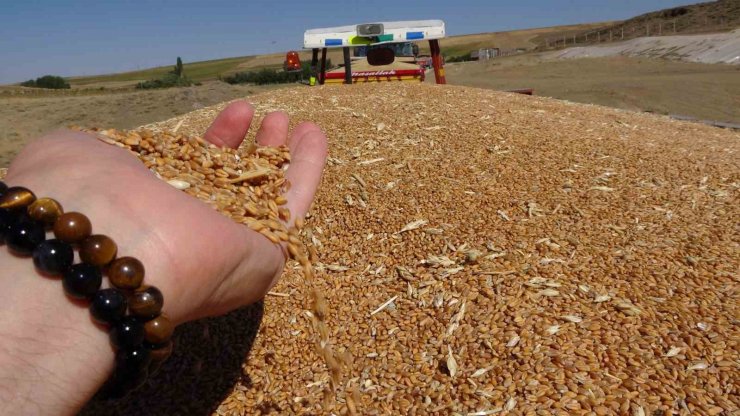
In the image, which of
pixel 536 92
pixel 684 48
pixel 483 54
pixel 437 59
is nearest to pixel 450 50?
pixel 483 54

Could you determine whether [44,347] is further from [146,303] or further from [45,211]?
[45,211]

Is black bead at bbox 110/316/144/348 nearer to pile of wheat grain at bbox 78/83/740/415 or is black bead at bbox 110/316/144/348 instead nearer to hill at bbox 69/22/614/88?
pile of wheat grain at bbox 78/83/740/415

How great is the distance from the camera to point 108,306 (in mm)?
1396

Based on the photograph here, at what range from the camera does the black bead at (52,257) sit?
1366mm

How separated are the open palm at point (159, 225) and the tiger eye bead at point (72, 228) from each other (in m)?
0.05

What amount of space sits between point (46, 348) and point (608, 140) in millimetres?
5049

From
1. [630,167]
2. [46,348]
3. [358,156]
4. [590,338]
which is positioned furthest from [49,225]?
[630,167]

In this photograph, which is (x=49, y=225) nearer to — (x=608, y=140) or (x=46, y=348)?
(x=46, y=348)

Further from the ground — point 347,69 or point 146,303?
point 347,69

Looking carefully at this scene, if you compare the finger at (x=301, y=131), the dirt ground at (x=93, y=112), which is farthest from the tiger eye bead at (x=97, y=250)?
the dirt ground at (x=93, y=112)

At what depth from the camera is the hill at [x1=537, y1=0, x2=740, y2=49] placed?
3619 cm

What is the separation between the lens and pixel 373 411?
2.32 meters

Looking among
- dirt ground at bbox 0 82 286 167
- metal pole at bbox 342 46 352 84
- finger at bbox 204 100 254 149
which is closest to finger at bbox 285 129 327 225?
finger at bbox 204 100 254 149

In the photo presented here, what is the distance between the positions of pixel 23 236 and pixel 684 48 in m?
34.3
